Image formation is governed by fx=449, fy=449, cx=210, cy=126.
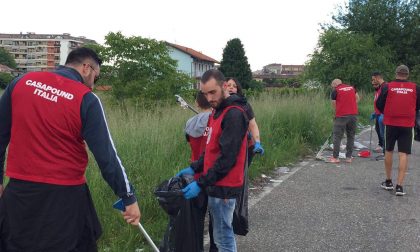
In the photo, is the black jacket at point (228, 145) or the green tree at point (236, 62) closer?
the black jacket at point (228, 145)

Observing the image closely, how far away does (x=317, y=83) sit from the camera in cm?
2864

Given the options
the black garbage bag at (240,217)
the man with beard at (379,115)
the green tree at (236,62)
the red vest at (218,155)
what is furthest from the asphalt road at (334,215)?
the green tree at (236,62)

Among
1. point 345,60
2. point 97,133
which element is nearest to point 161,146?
point 97,133

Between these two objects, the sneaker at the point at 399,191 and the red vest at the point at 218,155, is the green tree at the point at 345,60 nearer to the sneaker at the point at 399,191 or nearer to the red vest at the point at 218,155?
the sneaker at the point at 399,191

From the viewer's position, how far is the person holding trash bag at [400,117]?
23.5 feet

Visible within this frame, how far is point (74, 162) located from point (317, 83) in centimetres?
2699

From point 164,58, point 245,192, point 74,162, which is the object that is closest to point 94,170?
point 245,192

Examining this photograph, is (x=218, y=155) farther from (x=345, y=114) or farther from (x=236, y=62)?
(x=236, y=62)

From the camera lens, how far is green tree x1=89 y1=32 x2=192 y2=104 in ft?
70.2

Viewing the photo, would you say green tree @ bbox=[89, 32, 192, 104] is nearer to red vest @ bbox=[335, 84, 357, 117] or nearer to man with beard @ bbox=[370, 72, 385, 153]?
man with beard @ bbox=[370, 72, 385, 153]

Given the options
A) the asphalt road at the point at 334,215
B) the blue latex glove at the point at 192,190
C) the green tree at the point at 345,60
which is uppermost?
the green tree at the point at 345,60

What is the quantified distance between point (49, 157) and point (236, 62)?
5779 centimetres

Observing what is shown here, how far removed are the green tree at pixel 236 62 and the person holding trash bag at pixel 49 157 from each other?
185 ft

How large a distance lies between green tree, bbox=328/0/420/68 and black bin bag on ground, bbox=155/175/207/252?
3100 centimetres
